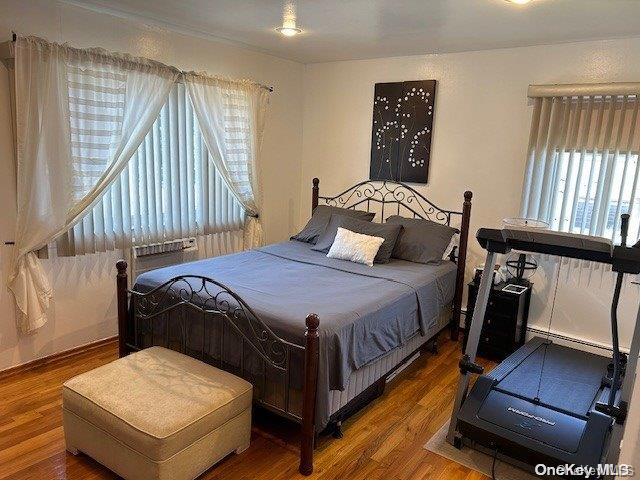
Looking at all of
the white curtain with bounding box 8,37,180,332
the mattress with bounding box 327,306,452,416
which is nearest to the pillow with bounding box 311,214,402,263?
the mattress with bounding box 327,306,452,416

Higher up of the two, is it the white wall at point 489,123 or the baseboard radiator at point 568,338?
the white wall at point 489,123

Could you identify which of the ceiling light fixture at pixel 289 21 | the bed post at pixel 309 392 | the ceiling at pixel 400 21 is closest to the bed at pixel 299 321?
the bed post at pixel 309 392

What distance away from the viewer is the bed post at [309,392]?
2.23 m

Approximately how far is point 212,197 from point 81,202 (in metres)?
1.24

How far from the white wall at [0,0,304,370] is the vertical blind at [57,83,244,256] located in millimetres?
223

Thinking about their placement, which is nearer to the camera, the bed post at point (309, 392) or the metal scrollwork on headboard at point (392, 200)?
the bed post at point (309, 392)

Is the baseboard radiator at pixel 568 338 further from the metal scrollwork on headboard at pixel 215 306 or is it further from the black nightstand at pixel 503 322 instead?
the metal scrollwork on headboard at pixel 215 306

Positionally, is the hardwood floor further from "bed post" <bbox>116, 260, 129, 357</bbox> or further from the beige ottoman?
"bed post" <bbox>116, 260, 129, 357</bbox>

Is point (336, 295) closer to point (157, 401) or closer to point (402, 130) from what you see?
point (157, 401)

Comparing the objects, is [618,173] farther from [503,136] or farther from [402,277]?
[402,277]

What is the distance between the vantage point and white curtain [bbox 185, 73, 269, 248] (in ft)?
A: 13.1

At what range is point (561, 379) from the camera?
113 inches

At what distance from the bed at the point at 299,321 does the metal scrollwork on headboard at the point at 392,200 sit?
51 cm

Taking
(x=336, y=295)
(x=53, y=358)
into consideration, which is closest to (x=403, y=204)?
(x=336, y=295)
